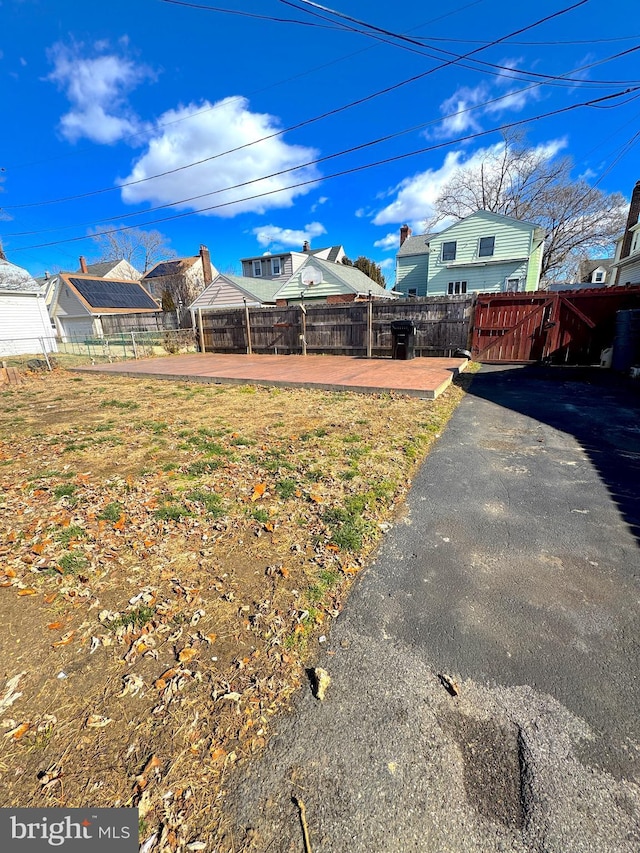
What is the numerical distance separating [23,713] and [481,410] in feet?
21.2

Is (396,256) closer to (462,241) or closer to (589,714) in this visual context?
(462,241)

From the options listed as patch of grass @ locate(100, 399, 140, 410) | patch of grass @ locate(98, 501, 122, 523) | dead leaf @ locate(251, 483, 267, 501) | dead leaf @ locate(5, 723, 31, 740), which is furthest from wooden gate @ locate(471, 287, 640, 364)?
dead leaf @ locate(5, 723, 31, 740)

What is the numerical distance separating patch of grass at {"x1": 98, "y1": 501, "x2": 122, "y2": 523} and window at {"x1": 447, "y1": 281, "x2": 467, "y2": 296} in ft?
75.1

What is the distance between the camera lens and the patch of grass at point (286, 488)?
3371 millimetres

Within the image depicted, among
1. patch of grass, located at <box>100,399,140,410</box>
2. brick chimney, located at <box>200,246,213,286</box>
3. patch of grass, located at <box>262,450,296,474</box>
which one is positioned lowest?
patch of grass, located at <box>262,450,296,474</box>

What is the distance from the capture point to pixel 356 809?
1227 millimetres

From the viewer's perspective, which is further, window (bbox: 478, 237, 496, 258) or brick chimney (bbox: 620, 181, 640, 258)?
window (bbox: 478, 237, 496, 258)

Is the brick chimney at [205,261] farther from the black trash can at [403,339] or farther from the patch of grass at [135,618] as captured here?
the patch of grass at [135,618]

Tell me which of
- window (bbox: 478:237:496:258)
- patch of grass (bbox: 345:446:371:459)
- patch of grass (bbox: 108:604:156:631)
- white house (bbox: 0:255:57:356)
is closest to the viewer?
patch of grass (bbox: 108:604:156:631)

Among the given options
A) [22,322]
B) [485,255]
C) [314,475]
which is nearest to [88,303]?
[22,322]

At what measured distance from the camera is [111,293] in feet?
91.4

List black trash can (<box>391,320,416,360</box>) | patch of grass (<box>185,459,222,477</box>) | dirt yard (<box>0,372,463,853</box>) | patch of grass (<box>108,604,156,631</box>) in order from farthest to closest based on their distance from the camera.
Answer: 1. black trash can (<box>391,320,416,360</box>)
2. patch of grass (<box>185,459,222,477</box>)
3. patch of grass (<box>108,604,156,631</box>)
4. dirt yard (<box>0,372,463,853</box>)

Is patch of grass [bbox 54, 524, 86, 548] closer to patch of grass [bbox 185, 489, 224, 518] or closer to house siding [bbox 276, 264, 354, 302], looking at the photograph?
patch of grass [bbox 185, 489, 224, 518]

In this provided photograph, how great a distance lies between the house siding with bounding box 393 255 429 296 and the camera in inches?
1025
